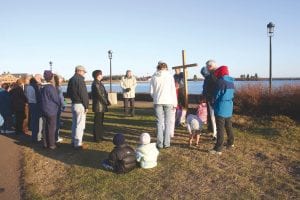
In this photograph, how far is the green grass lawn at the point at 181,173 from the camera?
6265mm

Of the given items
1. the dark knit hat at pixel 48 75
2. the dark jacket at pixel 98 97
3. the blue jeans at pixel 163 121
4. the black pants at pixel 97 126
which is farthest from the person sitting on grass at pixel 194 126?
the dark knit hat at pixel 48 75

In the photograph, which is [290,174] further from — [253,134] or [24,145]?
[24,145]

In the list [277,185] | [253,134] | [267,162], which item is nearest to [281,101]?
[253,134]

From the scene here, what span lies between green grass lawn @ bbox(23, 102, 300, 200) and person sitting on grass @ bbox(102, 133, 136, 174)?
13cm

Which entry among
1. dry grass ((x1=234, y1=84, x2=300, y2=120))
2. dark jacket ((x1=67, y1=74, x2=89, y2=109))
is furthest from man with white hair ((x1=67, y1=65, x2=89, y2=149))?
dry grass ((x1=234, y1=84, x2=300, y2=120))

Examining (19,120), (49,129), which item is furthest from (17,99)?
(49,129)

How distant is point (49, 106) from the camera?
9602 millimetres

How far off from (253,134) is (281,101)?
3019mm

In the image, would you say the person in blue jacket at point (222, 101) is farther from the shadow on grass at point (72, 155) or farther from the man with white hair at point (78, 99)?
the man with white hair at point (78, 99)

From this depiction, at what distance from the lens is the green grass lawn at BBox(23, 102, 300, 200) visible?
6.27 m

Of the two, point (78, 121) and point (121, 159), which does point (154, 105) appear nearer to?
point (78, 121)

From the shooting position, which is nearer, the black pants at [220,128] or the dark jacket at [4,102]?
the black pants at [220,128]

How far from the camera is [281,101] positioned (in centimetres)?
1326

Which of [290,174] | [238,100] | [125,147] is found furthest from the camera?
[238,100]
